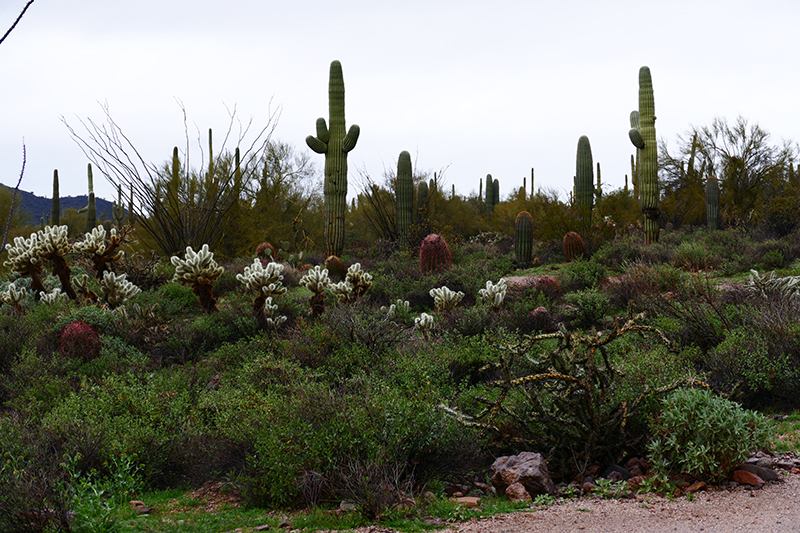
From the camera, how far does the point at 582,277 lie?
1294 centimetres

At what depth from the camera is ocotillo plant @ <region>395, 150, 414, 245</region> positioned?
21.0 meters

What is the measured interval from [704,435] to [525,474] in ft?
3.99

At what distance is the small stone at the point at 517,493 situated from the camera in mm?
4250

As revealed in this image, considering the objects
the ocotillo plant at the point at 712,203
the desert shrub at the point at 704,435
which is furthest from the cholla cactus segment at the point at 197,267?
the ocotillo plant at the point at 712,203

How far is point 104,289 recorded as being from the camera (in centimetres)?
993

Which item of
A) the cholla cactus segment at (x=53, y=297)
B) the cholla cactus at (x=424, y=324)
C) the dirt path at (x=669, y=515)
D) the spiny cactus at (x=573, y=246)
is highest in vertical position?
the spiny cactus at (x=573, y=246)

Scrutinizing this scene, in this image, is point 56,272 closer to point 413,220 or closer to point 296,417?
point 296,417

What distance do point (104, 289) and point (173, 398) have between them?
4.38 metres

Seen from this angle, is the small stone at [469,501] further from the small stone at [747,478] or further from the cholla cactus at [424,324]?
the cholla cactus at [424,324]

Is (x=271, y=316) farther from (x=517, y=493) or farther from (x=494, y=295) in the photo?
(x=517, y=493)

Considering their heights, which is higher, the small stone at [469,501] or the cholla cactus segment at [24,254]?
the cholla cactus segment at [24,254]

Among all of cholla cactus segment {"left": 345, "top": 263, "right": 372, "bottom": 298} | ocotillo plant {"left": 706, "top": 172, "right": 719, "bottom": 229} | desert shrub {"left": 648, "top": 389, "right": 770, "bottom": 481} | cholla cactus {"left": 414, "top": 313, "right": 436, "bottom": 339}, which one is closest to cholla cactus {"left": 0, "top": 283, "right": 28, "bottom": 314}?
cholla cactus segment {"left": 345, "top": 263, "right": 372, "bottom": 298}

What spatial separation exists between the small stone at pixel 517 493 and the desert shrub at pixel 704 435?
38.2 inches

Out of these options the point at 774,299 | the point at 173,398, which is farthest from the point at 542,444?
the point at 774,299
